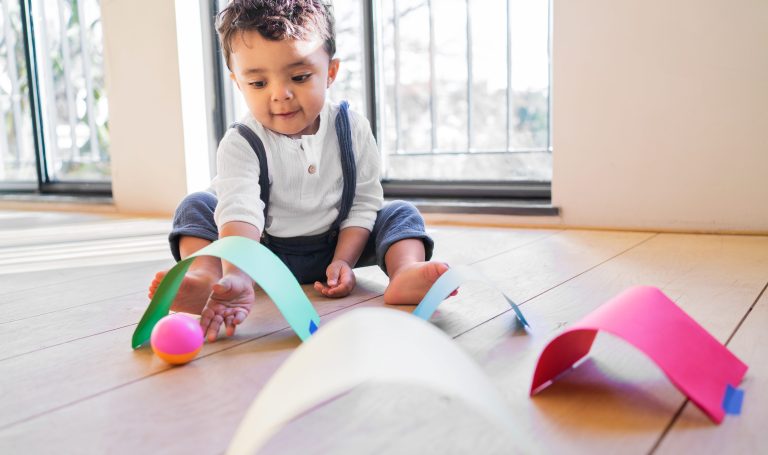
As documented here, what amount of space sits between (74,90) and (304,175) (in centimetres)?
227

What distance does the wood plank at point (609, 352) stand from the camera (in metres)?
0.50

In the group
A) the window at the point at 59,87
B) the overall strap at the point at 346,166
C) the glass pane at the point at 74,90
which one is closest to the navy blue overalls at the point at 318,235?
the overall strap at the point at 346,166

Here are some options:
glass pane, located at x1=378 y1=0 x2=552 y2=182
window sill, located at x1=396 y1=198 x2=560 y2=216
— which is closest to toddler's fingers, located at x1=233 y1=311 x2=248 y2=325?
window sill, located at x1=396 y1=198 x2=560 y2=216

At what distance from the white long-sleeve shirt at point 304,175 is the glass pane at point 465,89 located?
3.05 ft

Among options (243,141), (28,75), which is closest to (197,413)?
(243,141)

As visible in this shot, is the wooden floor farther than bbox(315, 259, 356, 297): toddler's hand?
No

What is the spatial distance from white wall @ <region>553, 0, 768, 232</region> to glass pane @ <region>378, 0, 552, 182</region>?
51cm

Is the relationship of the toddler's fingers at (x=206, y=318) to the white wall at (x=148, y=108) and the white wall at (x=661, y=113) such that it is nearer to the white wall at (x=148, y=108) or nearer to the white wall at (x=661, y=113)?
the white wall at (x=661, y=113)

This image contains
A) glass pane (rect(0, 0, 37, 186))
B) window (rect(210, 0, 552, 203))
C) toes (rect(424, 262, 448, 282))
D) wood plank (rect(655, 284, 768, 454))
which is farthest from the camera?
glass pane (rect(0, 0, 37, 186))

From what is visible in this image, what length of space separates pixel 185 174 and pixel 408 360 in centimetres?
190

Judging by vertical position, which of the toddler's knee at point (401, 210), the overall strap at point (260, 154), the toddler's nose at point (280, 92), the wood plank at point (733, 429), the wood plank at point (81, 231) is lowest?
the wood plank at point (81, 231)

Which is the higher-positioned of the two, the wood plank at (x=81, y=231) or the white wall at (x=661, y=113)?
the white wall at (x=661, y=113)

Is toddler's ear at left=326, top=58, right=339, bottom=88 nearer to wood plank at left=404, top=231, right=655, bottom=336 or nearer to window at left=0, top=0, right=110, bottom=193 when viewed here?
wood plank at left=404, top=231, right=655, bottom=336

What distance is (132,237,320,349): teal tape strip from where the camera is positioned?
27.3 inches
